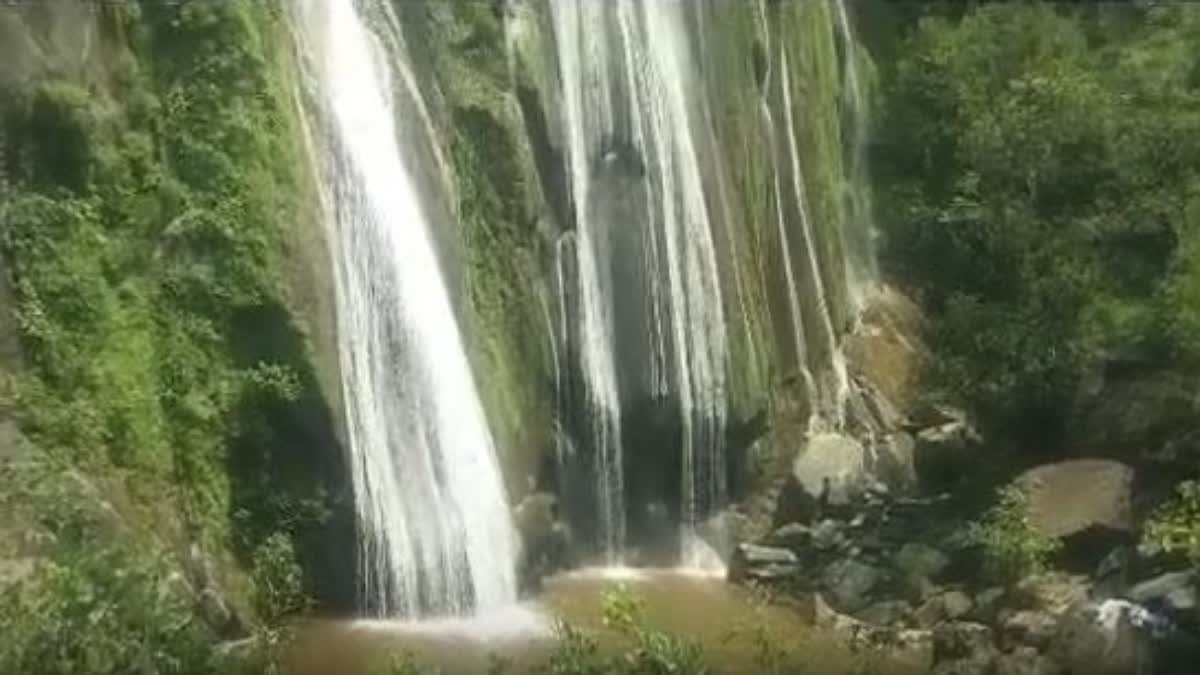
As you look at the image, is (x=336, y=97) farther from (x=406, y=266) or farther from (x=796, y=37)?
(x=796, y=37)

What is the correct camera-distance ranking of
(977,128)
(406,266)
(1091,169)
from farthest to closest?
(977,128)
(1091,169)
(406,266)

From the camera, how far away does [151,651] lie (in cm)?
920

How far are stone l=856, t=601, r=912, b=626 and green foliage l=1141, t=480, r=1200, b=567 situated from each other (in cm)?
258

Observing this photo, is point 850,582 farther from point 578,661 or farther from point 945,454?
point 578,661

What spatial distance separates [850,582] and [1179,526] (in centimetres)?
399

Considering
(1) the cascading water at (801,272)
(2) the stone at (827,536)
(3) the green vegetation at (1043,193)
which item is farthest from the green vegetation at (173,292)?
(3) the green vegetation at (1043,193)

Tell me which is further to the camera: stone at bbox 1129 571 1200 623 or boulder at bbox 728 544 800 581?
boulder at bbox 728 544 800 581

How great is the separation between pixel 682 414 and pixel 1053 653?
667 centimetres

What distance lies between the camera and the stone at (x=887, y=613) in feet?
59.8

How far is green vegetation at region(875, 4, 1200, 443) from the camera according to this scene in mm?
22062

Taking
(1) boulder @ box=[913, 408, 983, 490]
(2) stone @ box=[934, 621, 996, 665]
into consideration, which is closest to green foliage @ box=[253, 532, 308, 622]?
(2) stone @ box=[934, 621, 996, 665]

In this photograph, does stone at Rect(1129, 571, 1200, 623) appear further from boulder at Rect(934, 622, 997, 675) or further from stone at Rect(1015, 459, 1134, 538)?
stone at Rect(1015, 459, 1134, 538)

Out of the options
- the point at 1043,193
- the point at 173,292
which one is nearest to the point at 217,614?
the point at 173,292

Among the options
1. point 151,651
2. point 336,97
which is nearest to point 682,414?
point 336,97
